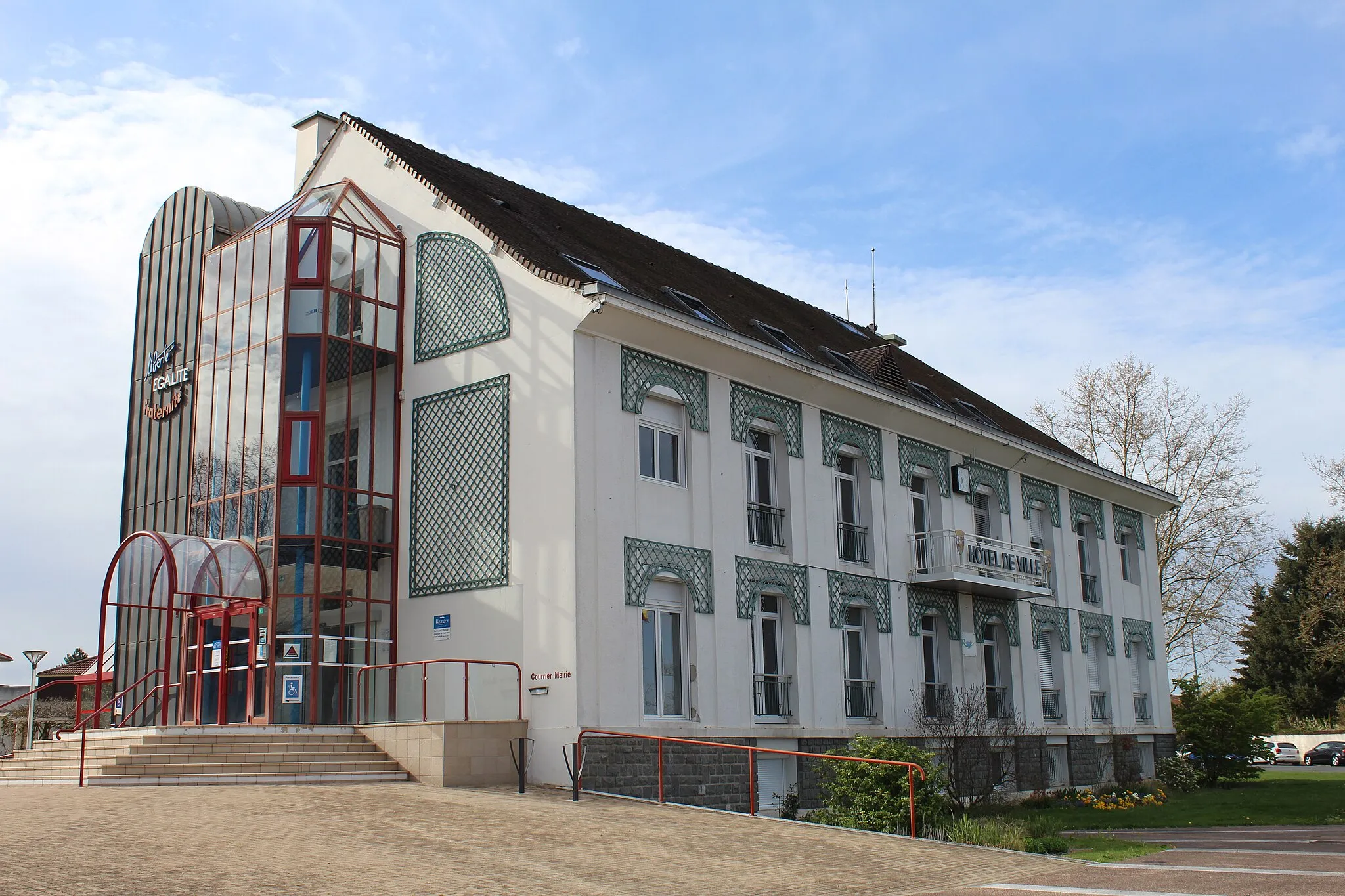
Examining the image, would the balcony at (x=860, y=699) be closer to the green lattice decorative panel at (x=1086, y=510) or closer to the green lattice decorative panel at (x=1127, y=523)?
the green lattice decorative panel at (x=1086, y=510)

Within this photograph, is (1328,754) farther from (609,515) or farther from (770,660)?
(609,515)

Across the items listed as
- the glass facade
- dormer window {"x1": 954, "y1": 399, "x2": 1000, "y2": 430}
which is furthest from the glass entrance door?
dormer window {"x1": 954, "y1": 399, "x2": 1000, "y2": 430}

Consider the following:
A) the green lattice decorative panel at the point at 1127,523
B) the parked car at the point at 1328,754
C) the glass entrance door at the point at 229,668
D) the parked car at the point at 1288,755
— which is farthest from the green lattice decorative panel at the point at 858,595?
the parked car at the point at 1288,755

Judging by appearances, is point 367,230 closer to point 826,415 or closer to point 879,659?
point 826,415

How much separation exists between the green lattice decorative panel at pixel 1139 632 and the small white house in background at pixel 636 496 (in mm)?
5957

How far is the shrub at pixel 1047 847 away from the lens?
14148 mm

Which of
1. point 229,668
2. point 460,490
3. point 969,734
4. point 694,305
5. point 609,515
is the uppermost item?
point 694,305

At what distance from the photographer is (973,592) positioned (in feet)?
86.4

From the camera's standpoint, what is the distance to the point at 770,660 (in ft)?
70.0

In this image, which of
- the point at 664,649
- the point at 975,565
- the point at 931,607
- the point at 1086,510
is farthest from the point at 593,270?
the point at 1086,510

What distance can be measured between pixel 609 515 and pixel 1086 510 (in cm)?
1792

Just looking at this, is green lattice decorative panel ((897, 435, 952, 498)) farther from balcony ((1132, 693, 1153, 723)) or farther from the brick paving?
the brick paving

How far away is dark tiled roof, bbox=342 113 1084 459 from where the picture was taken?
20891 mm

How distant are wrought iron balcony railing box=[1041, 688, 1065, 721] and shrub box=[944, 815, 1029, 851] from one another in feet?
46.1
